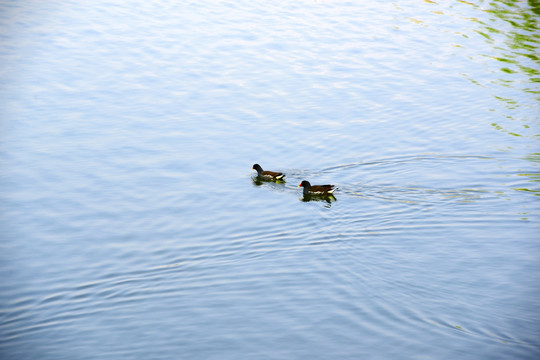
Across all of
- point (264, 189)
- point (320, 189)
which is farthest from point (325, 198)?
point (264, 189)

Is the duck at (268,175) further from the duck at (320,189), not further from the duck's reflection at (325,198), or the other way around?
the duck's reflection at (325,198)

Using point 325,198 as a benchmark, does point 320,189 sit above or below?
above

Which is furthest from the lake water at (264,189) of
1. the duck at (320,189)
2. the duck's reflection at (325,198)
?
the duck at (320,189)

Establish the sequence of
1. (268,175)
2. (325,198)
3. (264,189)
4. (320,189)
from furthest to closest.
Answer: (268,175)
(264,189)
(325,198)
(320,189)

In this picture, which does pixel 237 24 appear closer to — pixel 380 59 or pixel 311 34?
pixel 311 34

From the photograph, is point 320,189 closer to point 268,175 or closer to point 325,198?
point 325,198

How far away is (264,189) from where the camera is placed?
17.4 m

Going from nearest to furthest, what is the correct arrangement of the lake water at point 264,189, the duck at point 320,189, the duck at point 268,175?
1. the lake water at point 264,189
2. the duck at point 320,189
3. the duck at point 268,175

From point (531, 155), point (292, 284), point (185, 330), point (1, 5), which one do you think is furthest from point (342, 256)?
point (1, 5)

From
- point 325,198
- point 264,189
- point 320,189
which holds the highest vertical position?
point 264,189

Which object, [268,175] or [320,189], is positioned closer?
[320,189]

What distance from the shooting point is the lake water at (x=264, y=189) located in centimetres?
1191

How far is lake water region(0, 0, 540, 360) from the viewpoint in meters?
11.9

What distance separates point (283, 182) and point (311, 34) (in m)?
13.2
